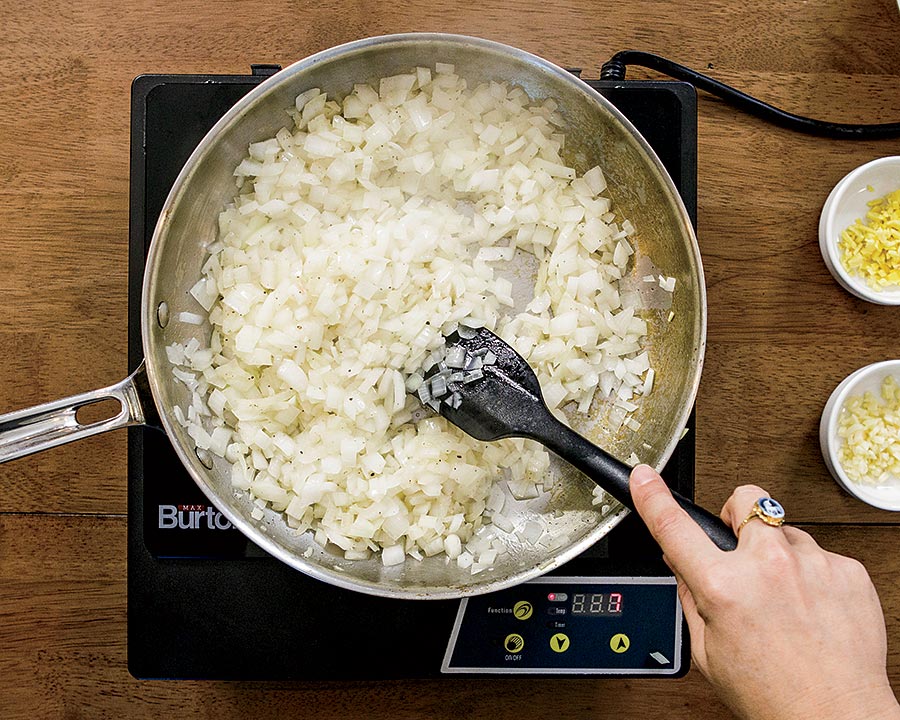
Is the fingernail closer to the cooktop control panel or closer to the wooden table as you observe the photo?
the cooktop control panel

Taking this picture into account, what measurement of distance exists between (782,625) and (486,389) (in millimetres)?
415

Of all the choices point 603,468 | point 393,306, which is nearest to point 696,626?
point 603,468

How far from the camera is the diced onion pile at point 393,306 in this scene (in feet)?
3.32

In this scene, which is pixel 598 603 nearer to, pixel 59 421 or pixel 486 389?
pixel 486 389

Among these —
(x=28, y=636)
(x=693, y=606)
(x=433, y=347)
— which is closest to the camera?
(x=693, y=606)

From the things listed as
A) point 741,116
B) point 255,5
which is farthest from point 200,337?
point 741,116

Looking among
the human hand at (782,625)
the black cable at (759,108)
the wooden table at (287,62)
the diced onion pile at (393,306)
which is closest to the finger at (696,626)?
the human hand at (782,625)

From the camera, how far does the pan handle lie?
884 mm

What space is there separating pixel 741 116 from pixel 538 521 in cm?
72

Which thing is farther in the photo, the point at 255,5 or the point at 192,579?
the point at 255,5

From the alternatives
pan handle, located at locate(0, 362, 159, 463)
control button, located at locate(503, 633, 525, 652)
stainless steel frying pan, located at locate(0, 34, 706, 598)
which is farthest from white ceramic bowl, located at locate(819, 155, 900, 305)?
pan handle, located at locate(0, 362, 159, 463)

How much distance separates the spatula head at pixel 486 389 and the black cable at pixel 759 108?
512 mm

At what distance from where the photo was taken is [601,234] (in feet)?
3.55

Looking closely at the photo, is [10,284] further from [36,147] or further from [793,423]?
[793,423]
